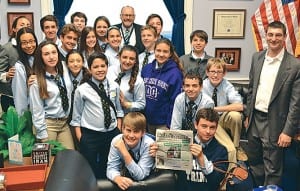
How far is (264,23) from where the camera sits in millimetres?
4992

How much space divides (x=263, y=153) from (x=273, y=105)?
0.48m

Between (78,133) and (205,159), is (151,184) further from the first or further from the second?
(78,133)

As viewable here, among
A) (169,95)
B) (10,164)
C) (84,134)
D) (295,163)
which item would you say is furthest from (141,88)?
(295,163)

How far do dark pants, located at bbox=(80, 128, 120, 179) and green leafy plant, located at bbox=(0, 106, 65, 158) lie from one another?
28 centimetres

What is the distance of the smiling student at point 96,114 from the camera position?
3438mm

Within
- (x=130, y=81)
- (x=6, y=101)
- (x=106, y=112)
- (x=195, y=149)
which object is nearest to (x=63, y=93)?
(x=106, y=112)

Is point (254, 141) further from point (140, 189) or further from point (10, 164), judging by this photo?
point (10, 164)

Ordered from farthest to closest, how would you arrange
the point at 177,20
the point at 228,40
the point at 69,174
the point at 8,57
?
the point at 228,40
the point at 177,20
the point at 8,57
the point at 69,174

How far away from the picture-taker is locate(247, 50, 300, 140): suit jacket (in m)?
3.29

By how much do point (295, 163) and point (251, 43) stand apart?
7.92 ft

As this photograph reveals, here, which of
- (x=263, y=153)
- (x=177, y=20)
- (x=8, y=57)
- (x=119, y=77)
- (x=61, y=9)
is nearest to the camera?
(x=263, y=153)

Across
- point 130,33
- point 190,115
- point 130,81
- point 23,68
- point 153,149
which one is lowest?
point 153,149

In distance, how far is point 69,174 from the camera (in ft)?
8.24

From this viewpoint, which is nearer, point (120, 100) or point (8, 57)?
point (120, 100)
